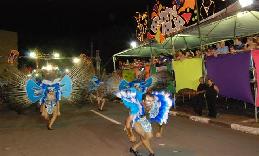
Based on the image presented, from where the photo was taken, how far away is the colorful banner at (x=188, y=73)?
15.1 metres

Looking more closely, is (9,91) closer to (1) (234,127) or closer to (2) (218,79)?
(2) (218,79)

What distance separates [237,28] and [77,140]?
33.5ft

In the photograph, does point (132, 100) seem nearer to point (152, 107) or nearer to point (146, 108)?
point (146, 108)

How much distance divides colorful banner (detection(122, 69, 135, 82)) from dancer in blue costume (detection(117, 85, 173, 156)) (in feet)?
46.2

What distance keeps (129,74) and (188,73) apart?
23.9 ft

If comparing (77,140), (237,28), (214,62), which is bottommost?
(77,140)

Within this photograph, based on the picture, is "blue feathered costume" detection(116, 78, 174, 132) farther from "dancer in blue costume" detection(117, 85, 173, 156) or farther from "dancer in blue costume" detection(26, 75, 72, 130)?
"dancer in blue costume" detection(26, 75, 72, 130)

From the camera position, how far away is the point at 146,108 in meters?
7.43

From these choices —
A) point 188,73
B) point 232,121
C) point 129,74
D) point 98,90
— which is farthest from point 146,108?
point 129,74

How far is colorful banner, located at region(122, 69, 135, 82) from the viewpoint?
2184 centimetres

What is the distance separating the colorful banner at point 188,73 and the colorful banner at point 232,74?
656 millimetres

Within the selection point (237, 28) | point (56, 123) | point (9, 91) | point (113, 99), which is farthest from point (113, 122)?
point (113, 99)

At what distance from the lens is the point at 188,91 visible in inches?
607

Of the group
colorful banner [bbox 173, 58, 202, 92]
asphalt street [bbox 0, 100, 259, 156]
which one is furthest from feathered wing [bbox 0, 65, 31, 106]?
colorful banner [bbox 173, 58, 202, 92]
